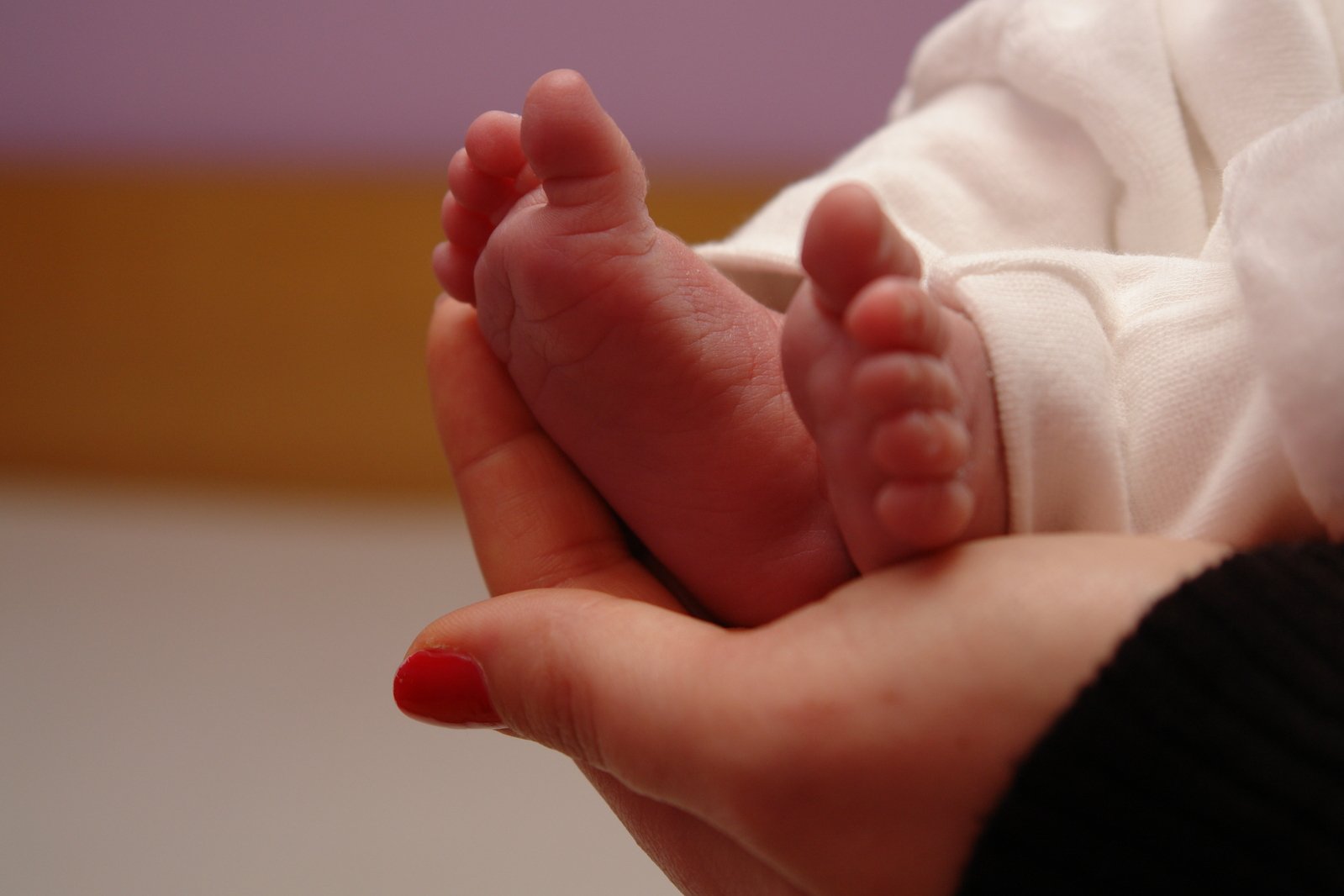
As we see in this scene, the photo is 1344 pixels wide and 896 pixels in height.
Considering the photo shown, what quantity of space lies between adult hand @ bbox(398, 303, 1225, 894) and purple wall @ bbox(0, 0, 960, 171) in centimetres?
89

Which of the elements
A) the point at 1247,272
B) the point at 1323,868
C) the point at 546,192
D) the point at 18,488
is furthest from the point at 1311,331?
the point at 18,488

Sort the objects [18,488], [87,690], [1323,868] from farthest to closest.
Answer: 1. [18,488]
2. [87,690]
3. [1323,868]

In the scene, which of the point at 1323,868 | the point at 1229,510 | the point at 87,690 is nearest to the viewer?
the point at 1323,868

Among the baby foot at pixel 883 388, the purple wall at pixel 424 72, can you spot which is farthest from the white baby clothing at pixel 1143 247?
the purple wall at pixel 424 72

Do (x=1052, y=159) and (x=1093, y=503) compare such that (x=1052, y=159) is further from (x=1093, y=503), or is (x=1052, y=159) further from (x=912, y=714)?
(x=912, y=714)

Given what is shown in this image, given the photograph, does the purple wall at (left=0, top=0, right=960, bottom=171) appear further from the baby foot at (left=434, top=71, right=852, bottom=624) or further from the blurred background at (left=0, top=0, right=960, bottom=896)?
the baby foot at (left=434, top=71, right=852, bottom=624)

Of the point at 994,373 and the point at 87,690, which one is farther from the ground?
the point at 994,373

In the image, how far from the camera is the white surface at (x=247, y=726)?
751 millimetres

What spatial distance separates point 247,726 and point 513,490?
507mm

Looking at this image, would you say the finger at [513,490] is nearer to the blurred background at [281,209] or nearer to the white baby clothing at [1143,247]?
the white baby clothing at [1143,247]

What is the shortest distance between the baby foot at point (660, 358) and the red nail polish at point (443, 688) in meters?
0.09

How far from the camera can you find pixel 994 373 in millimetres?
359

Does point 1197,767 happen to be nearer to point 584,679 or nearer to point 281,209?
point 584,679

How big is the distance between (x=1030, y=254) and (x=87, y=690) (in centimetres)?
84
